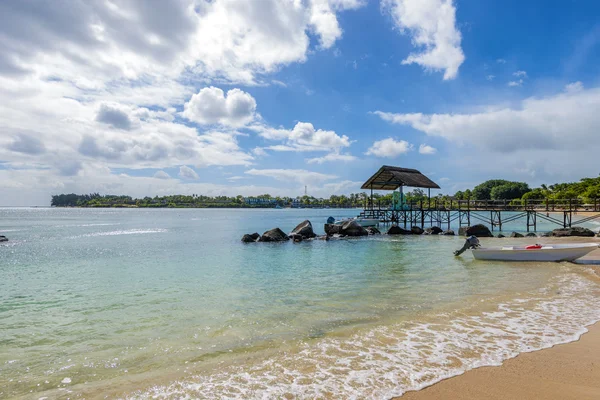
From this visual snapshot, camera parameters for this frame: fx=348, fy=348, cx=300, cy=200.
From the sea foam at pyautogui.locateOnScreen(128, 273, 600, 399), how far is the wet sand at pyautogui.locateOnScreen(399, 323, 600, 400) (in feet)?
0.62

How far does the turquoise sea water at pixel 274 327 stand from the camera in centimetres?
506

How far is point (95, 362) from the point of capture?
19.1ft

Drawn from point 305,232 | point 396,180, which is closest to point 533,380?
point 305,232

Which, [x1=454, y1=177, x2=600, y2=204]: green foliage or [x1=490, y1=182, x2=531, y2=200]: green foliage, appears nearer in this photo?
[x1=454, y1=177, x2=600, y2=204]: green foliage

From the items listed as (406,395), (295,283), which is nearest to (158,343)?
(406,395)

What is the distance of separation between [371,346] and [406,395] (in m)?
1.78

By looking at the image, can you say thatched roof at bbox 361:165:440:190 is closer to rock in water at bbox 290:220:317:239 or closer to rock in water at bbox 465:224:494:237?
rock in water at bbox 465:224:494:237

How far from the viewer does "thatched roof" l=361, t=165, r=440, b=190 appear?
37706 millimetres

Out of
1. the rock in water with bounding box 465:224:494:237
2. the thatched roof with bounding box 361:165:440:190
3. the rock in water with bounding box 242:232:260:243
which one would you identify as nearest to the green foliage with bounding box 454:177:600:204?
the thatched roof with bounding box 361:165:440:190

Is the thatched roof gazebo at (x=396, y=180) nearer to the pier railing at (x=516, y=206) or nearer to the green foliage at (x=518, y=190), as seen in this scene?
the pier railing at (x=516, y=206)

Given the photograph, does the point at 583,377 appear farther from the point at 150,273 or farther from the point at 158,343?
the point at 150,273

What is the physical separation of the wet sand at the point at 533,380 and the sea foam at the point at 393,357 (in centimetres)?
19

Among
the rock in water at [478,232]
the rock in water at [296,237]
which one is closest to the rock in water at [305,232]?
the rock in water at [296,237]

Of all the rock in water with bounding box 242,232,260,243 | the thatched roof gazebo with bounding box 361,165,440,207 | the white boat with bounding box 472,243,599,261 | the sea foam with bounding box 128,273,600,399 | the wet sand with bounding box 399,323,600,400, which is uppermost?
the thatched roof gazebo with bounding box 361,165,440,207
